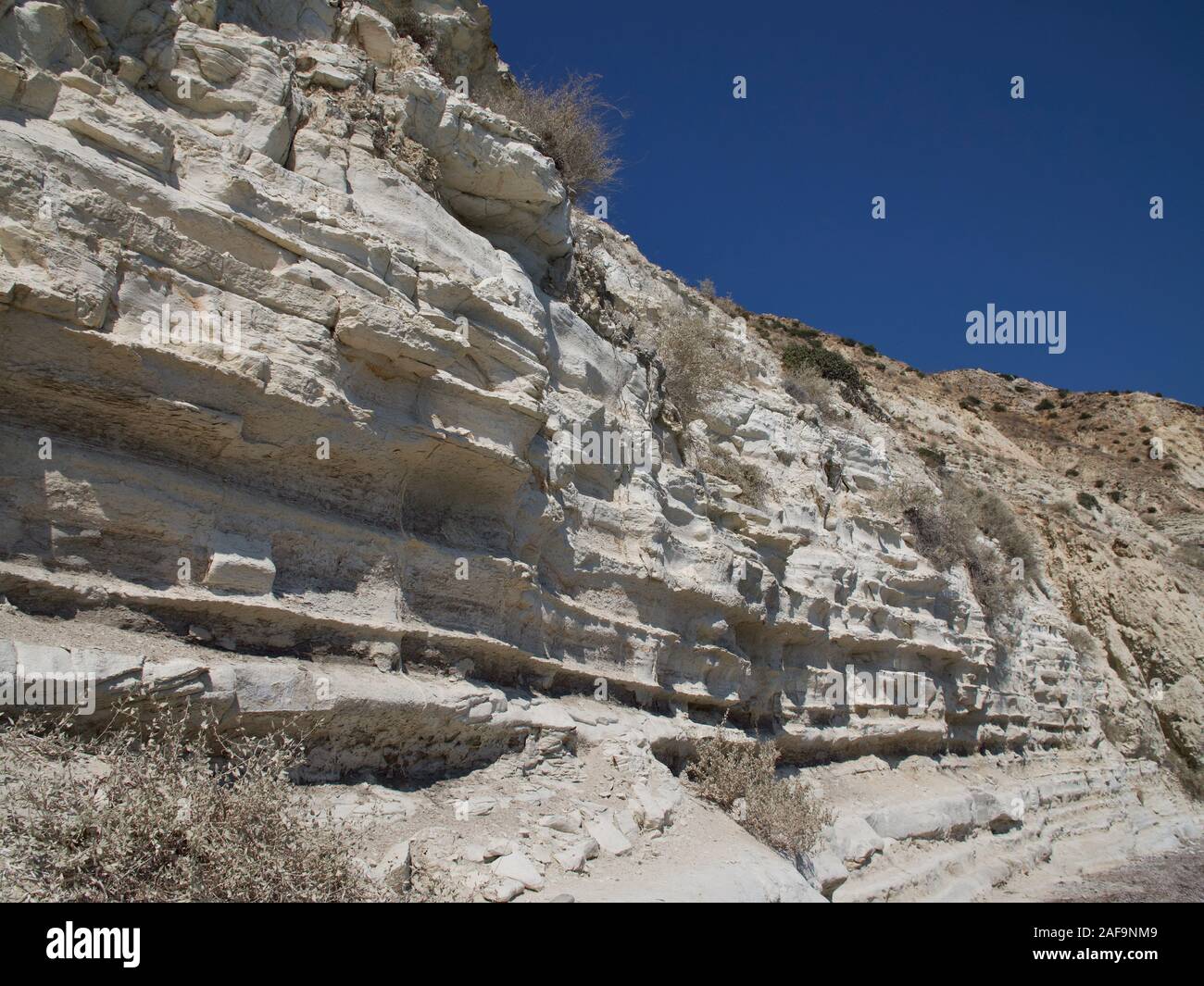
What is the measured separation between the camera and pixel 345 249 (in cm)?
646

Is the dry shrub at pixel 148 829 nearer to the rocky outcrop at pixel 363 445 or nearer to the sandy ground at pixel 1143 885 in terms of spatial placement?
the rocky outcrop at pixel 363 445

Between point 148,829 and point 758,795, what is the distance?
5.82 metres

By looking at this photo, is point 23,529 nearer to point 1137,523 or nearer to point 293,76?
point 293,76

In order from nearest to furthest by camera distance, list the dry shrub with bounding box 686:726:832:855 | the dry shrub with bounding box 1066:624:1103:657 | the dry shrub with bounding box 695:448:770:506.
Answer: the dry shrub with bounding box 686:726:832:855
the dry shrub with bounding box 695:448:770:506
the dry shrub with bounding box 1066:624:1103:657

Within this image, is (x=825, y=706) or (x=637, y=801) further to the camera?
(x=825, y=706)

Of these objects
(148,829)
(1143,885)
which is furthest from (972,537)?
(148,829)

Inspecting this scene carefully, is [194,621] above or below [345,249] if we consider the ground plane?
below

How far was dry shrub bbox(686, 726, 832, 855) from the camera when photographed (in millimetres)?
7918

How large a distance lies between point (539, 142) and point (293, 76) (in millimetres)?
3079

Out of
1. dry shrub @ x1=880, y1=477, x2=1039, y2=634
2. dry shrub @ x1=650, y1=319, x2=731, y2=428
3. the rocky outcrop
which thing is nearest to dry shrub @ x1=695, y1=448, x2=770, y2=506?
the rocky outcrop

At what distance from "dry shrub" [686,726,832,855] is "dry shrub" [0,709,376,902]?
15.3 ft

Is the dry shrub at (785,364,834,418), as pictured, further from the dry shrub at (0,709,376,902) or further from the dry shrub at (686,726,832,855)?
the dry shrub at (0,709,376,902)
